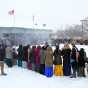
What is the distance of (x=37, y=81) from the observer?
14.0m

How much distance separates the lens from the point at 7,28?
75.8 m

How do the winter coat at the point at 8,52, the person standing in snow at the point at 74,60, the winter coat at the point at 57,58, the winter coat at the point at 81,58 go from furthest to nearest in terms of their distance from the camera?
the winter coat at the point at 8,52
the winter coat at the point at 57,58
the person standing in snow at the point at 74,60
the winter coat at the point at 81,58

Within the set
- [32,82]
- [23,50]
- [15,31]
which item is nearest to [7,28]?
[15,31]

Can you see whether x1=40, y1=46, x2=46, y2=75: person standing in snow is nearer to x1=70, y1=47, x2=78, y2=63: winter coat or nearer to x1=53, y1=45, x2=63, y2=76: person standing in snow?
x1=53, y1=45, x2=63, y2=76: person standing in snow

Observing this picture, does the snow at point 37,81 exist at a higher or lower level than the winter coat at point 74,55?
lower

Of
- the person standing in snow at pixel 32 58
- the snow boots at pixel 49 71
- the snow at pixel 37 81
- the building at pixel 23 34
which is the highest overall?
the building at pixel 23 34

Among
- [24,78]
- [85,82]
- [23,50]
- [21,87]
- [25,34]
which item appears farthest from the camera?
[25,34]

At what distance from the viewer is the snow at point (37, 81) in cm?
1285

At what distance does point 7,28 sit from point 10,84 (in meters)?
63.2

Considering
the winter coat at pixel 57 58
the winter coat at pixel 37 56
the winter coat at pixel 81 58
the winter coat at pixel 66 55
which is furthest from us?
the winter coat at pixel 37 56

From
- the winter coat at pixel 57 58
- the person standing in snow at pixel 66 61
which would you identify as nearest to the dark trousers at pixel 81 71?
the person standing in snow at pixel 66 61

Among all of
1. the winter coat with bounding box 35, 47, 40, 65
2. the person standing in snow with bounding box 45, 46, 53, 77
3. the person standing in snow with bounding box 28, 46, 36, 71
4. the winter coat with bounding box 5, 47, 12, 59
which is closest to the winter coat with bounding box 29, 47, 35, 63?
the person standing in snow with bounding box 28, 46, 36, 71

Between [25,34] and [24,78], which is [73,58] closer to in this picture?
[24,78]

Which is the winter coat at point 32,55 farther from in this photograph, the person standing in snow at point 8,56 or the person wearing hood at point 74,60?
the person wearing hood at point 74,60
